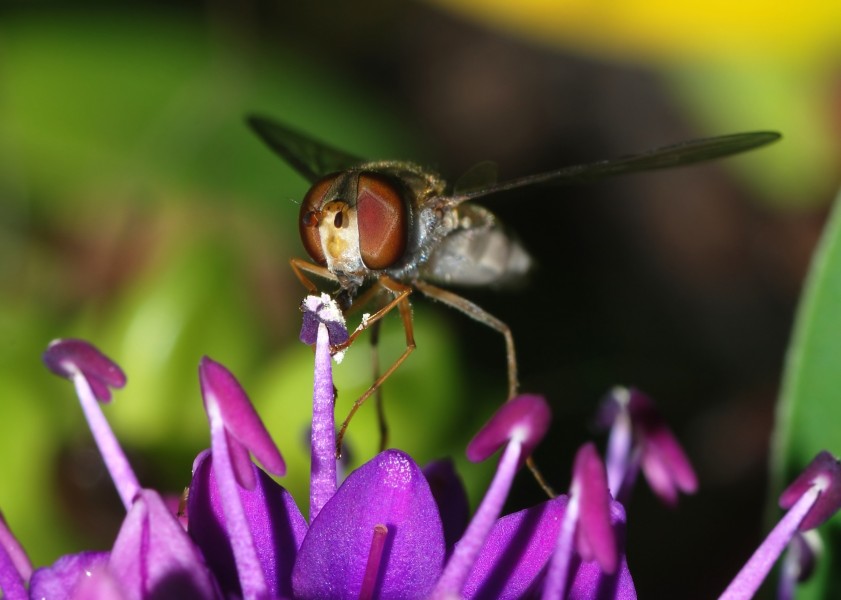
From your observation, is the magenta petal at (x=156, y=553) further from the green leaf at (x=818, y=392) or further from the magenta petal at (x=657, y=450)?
the green leaf at (x=818, y=392)

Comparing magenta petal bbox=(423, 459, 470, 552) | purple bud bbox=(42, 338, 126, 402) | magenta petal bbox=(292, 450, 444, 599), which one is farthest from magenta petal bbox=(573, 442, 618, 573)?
purple bud bbox=(42, 338, 126, 402)

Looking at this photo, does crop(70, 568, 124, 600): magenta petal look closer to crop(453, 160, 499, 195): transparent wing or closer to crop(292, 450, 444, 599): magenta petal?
crop(292, 450, 444, 599): magenta petal

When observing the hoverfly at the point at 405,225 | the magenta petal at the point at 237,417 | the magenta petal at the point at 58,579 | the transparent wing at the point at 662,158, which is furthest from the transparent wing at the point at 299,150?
the magenta petal at the point at 58,579

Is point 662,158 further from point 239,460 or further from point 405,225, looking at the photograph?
point 239,460

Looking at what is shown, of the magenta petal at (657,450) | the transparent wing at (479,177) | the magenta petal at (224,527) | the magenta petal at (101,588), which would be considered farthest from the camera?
the transparent wing at (479,177)

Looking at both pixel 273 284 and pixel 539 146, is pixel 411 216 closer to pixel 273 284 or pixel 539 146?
pixel 273 284
